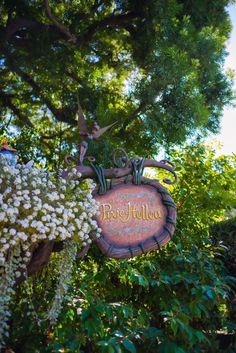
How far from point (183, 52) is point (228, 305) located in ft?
6.40

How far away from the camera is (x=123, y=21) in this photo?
3775 millimetres

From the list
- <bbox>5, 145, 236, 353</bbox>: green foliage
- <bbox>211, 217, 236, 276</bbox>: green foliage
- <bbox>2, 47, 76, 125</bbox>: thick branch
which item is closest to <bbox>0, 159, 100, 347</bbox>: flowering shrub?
<bbox>5, 145, 236, 353</bbox>: green foliage

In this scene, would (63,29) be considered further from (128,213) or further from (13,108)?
(128,213)

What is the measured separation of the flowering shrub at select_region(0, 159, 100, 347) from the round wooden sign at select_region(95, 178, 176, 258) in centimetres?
12

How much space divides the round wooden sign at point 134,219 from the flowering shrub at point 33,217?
0.39 ft

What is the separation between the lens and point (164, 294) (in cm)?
283

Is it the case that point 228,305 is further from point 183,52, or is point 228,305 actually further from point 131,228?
point 183,52

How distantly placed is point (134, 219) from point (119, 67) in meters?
2.12

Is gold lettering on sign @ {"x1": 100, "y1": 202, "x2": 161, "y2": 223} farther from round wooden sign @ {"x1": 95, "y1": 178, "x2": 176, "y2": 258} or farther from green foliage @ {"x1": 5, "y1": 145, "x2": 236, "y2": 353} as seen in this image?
green foliage @ {"x1": 5, "y1": 145, "x2": 236, "y2": 353}

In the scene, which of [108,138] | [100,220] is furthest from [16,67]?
[100,220]

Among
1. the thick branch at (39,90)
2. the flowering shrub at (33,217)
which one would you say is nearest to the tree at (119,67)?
the thick branch at (39,90)

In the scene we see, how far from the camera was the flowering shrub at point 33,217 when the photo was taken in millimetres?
1895

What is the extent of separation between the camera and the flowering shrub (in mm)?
1895

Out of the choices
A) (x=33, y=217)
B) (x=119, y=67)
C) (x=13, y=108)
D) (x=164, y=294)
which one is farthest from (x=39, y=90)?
(x=33, y=217)
